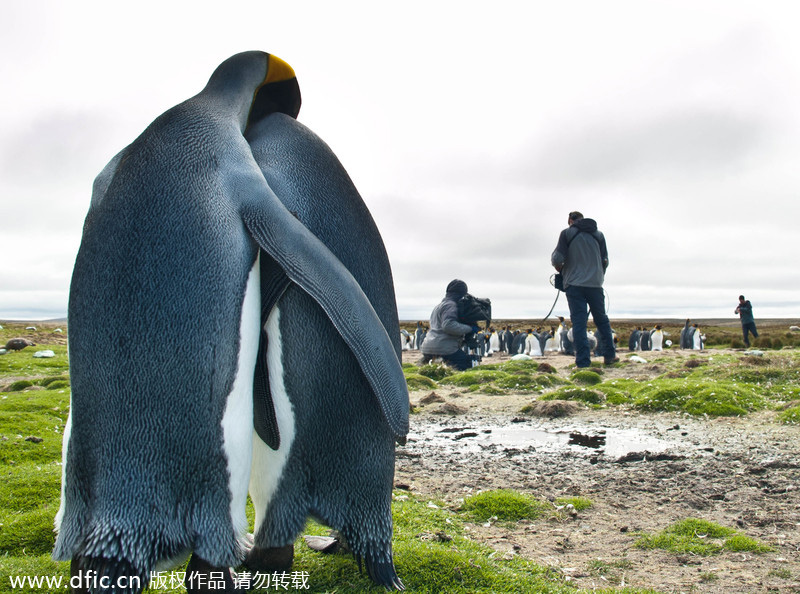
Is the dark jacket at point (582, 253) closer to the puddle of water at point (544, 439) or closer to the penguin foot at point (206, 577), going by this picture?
the puddle of water at point (544, 439)

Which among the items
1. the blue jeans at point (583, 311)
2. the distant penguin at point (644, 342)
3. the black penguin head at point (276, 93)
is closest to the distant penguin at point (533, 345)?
the distant penguin at point (644, 342)

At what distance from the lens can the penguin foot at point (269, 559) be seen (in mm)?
2152

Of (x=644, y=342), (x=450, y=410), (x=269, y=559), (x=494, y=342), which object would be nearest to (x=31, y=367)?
(x=450, y=410)

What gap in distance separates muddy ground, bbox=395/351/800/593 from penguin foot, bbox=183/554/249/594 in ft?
4.23

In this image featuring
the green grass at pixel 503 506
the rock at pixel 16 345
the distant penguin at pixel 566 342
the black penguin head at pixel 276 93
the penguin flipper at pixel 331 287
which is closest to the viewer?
the penguin flipper at pixel 331 287

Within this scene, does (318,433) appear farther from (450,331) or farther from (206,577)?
(450,331)

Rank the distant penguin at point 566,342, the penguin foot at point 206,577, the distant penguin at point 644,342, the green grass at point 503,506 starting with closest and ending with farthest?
the penguin foot at point 206,577
the green grass at point 503,506
the distant penguin at point 566,342
the distant penguin at point 644,342

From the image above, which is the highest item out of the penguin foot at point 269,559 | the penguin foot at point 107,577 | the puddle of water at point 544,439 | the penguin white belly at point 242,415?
the penguin white belly at point 242,415

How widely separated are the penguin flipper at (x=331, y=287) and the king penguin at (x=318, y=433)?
10 centimetres

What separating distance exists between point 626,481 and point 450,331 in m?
7.71

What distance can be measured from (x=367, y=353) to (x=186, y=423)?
56 centimetres

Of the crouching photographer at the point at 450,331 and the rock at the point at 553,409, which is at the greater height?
the crouching photographer at the point at 450,331

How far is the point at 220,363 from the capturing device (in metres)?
1.79

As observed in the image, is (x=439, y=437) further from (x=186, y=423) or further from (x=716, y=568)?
(x=186, y=423)
